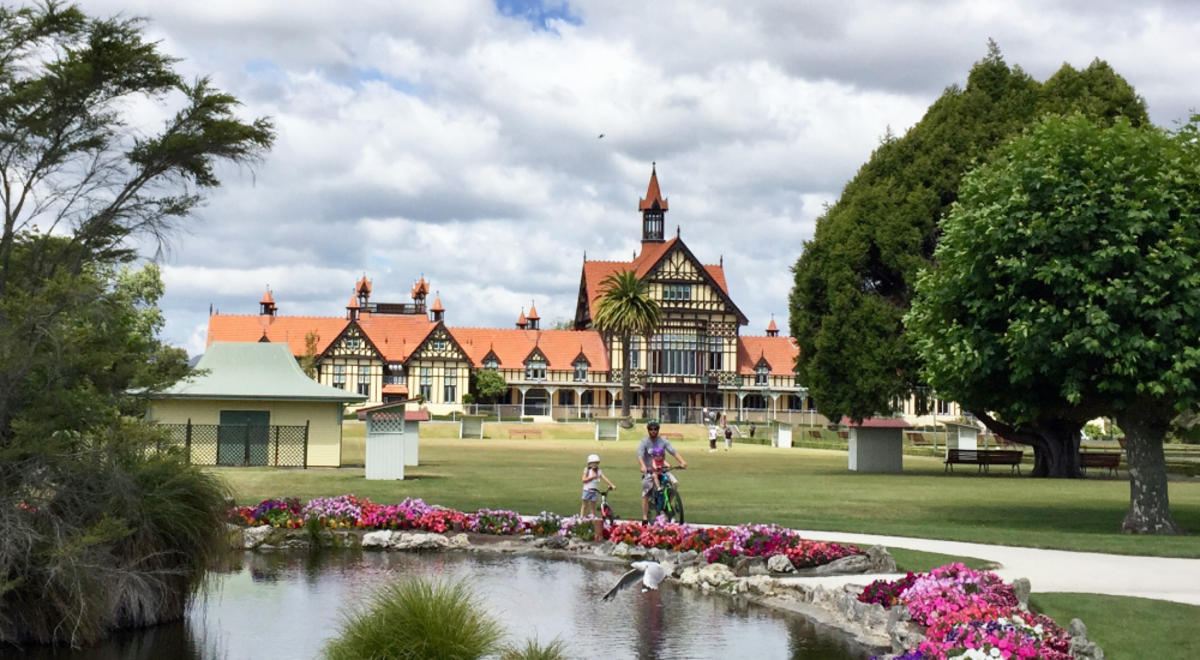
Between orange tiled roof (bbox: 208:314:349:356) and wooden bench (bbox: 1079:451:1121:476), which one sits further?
orange tiled roof (bbox: 208:314:349:356)

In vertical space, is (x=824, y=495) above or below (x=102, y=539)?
below

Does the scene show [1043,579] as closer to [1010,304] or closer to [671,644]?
[671,644]

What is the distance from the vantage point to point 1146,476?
21.8 m

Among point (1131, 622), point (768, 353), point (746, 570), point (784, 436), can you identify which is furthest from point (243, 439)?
point (768, 353)

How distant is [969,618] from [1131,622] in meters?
2.26

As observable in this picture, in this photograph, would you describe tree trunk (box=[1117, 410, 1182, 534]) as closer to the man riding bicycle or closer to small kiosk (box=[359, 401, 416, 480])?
the man riding bicycle

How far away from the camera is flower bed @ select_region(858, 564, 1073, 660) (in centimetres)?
962

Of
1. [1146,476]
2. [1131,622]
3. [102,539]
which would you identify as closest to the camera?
[102,539]

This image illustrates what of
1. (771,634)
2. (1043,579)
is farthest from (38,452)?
(1043,579)

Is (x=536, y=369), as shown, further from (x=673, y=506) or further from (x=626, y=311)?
(x=673, y=506)

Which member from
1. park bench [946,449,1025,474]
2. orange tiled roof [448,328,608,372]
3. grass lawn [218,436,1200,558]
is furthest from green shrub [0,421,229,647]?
orange tiled roof [448,328,608,372]

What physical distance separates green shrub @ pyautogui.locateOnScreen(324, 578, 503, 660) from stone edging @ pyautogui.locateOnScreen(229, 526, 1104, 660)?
3446 mm

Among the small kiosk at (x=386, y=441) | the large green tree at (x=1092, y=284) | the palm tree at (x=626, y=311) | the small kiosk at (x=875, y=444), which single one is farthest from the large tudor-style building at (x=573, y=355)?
the large green tree at (x=1092, y=284)

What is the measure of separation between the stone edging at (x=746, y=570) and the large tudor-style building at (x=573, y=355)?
238ft
